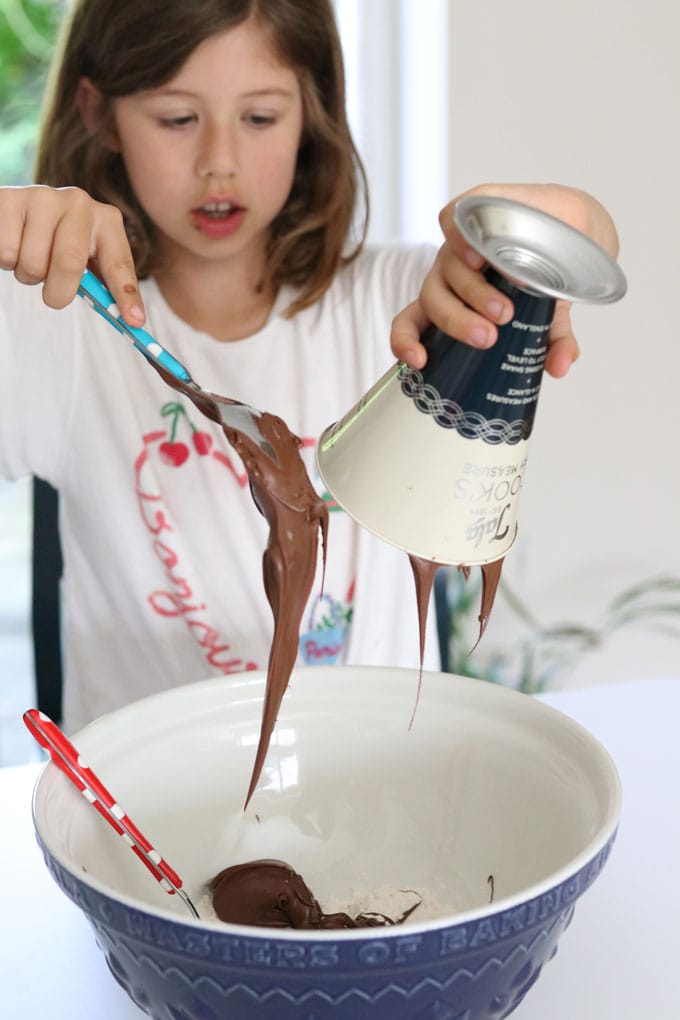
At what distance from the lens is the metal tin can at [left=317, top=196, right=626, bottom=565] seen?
0.70m

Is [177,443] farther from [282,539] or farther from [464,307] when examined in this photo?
[464,307]

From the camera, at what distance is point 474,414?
28.4 inches

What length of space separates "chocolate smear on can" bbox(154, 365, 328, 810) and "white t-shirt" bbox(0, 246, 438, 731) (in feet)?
1.68

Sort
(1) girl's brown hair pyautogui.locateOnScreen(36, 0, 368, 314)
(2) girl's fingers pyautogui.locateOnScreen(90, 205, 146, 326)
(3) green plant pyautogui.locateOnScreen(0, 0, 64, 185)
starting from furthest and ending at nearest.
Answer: (3) green plant pyautogui.locateOnScreen(0, 0, 64, 185), (1) girl's brown hair pyautogui.locateOnScreen(36, 0, 368, 314), (2) girl's fingers pyautogui.locateOnScreen(90, 205, 146, 326)

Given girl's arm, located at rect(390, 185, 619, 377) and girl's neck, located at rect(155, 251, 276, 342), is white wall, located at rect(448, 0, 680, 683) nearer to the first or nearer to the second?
girl's neck, located at rect(155, 251, 276, 342)

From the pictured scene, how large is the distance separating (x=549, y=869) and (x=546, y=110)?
1509 millimetres

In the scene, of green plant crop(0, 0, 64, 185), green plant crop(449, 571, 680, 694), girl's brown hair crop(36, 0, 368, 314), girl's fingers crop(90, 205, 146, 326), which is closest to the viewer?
girl's fingers crop(90, 205, 146, 326)

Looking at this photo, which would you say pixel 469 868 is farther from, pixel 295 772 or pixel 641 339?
pixel 641 339

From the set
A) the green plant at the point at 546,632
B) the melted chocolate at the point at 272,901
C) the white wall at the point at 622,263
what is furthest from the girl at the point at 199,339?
the green plant at the point at 546,632

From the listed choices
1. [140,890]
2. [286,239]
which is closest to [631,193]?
[286,239]

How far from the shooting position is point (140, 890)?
89cm

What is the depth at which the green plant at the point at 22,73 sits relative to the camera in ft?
6.18

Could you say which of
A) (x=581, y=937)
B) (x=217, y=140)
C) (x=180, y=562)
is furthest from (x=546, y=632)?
(x=581, y=937)

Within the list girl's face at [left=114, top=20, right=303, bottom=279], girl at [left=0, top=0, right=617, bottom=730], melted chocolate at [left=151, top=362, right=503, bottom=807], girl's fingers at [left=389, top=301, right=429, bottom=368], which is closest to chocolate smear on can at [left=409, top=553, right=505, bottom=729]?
melted chocolate at [left=151, top=362, right=503, bottom=807]
